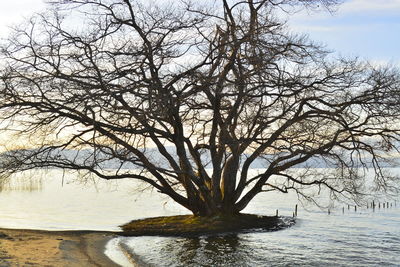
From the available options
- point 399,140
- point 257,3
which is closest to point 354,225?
point 399,140

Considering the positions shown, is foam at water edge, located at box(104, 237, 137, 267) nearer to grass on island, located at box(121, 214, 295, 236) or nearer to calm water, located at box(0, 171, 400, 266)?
calm water, located at box(0, 171, 400, 266)

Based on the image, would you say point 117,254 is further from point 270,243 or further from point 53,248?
point 270,243

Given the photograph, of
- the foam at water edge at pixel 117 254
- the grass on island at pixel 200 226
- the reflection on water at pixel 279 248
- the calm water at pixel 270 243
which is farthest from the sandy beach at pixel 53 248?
the grass on island at pixel 200 226

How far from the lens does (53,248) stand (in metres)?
17.7

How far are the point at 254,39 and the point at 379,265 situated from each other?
10.0m

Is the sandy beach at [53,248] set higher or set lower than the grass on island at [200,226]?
lower

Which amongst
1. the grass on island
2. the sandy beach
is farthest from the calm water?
the grass on island

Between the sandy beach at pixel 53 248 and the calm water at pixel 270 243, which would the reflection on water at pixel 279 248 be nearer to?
the calm water at pixel 270 243

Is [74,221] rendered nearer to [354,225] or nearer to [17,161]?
[17,161]

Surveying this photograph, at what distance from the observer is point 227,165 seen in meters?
25.2

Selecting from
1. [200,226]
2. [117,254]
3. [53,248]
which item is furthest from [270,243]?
[53,248]

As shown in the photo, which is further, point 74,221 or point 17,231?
point 74,221

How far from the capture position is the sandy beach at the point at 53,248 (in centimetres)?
1480

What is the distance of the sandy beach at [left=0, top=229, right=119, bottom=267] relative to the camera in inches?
583
